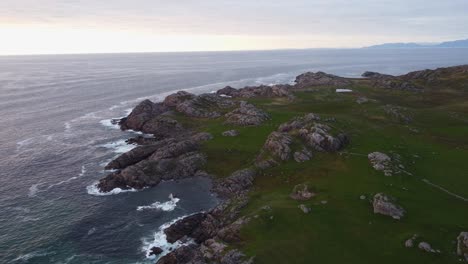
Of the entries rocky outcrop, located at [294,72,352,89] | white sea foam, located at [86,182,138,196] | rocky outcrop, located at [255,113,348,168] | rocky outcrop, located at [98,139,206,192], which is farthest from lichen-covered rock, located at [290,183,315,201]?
rocky outcrop, located at [294,72,352,89]

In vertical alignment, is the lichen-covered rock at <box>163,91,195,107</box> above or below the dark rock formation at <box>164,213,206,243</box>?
above

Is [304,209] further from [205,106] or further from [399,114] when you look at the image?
[205,106]

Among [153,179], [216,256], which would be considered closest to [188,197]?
[153,179]

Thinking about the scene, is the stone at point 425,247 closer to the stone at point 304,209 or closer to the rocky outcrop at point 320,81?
the stone at point 304,209

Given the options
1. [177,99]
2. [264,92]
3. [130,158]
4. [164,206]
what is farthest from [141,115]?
[164,206]

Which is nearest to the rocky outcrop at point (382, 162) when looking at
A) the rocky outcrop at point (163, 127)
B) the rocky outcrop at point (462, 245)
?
the rocky outcrop at point (462, 245)

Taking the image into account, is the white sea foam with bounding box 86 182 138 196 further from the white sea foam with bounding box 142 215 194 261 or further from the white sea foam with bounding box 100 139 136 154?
the white sea foam with bounding box 100 139 136 154
